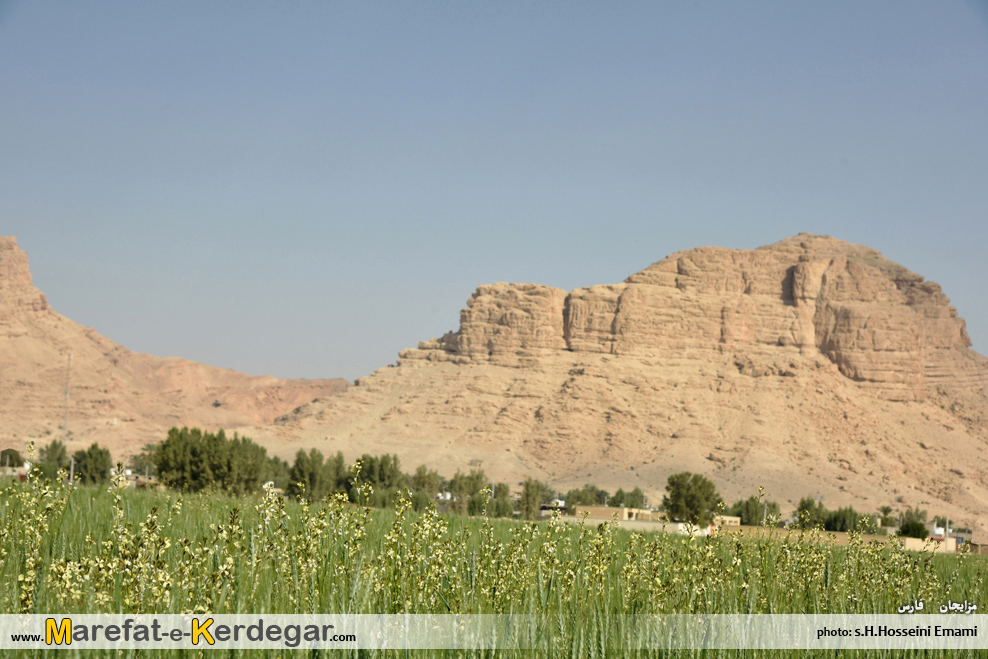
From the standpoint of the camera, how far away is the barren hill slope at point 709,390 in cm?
11256

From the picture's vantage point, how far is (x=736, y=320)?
5650 inches

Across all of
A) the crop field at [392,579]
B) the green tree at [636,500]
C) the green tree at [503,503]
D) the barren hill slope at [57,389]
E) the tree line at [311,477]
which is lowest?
the green tree at [636,500]

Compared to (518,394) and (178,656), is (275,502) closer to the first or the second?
(178,656)

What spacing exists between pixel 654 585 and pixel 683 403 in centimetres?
12763

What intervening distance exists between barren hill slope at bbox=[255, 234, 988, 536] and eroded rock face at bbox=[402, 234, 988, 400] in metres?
0.34

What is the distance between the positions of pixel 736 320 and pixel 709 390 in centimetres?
1766

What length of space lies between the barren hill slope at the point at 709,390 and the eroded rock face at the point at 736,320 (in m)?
0.34

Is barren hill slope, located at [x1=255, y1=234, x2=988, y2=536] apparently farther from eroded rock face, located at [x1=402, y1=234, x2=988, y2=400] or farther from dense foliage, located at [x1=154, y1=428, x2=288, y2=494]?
dense foliage, located at [x1=154, y1=428, x2=288, y2=494]

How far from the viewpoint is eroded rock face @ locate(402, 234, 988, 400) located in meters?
142

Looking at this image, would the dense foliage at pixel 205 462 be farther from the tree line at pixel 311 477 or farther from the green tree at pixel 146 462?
the green tree at pixel 146 462

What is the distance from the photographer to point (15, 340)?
14675cm

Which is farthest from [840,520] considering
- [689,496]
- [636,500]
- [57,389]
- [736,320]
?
[57,389]

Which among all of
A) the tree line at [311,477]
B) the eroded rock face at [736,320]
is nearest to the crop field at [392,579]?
the tree line at [311,477]

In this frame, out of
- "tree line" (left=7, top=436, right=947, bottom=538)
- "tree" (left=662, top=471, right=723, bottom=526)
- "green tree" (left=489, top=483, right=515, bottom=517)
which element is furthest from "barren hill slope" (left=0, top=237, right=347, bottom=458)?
"tree" (left=662, top=471, right=723, bottom=526)
